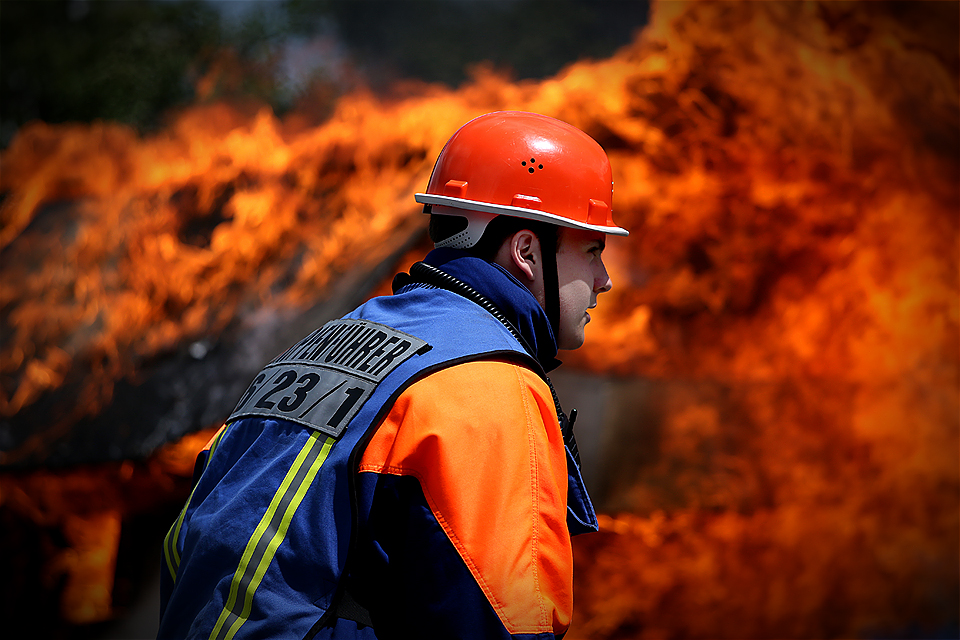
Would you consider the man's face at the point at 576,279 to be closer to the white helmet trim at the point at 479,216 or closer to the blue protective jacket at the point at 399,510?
the white helmet trim at the point at 479,216

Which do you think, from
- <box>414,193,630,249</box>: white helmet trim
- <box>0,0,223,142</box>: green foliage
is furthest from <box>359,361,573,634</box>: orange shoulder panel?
<box>0,0,223,142</box>: green foliage

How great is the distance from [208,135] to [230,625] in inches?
291

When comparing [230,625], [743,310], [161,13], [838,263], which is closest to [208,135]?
[743,310]

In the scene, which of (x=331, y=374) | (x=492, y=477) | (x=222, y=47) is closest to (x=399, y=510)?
(x=492, y=477)

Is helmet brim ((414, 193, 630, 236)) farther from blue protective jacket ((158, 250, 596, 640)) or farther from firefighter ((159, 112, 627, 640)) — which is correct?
blue protective jacket ((158, 250, 596, 640))

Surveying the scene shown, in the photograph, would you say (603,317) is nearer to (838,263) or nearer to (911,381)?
(838,263)

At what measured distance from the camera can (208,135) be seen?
7980 mm

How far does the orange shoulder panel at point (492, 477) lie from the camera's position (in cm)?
136

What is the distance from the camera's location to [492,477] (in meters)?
1.39

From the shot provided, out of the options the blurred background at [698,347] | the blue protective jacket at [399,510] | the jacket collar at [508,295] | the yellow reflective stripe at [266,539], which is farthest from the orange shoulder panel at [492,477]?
the blurred background at [698,347]

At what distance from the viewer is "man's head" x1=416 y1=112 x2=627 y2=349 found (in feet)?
6.44

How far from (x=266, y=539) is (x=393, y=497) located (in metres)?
0.25

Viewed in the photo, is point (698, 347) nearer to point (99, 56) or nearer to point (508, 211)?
point (508, 211)

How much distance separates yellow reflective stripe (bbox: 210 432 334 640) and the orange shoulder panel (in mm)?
122
